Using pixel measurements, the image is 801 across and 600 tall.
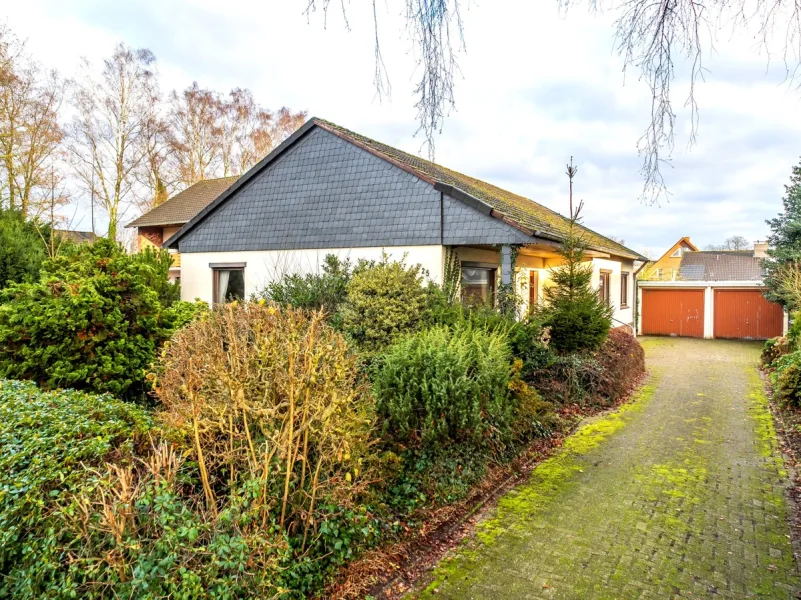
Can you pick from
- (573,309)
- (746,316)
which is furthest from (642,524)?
(746,316)

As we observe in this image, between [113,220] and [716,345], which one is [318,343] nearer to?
[716,345]

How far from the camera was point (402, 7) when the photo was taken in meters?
2.79

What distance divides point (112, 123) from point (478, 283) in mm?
18421

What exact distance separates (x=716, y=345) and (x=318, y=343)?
19945mm

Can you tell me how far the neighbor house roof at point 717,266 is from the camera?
33.0m

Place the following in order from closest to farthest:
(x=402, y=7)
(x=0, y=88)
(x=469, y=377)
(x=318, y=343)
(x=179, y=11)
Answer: (x=402, y=7)
(x=179, y=11)
(x=318, y=343)
(x=469, y=377)
(x=0, y=88)

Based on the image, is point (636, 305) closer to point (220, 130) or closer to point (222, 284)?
point (222, 284)

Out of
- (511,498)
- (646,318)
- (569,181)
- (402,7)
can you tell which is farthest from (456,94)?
(646,318)

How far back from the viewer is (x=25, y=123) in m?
17.1

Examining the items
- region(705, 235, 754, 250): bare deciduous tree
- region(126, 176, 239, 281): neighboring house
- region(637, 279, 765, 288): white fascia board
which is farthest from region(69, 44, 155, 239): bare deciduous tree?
region(705, 235, 754, 250): bare deciduous tree

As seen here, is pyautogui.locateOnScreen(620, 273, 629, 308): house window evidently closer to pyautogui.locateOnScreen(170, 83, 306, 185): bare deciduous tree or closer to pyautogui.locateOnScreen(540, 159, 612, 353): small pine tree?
pyautogui.locateOnScreen(540, 159, 612, 353): small pine tree

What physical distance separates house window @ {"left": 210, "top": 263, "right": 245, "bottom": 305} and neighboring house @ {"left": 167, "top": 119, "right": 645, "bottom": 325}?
1.1 inches

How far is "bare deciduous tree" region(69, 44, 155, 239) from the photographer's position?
2025 cm

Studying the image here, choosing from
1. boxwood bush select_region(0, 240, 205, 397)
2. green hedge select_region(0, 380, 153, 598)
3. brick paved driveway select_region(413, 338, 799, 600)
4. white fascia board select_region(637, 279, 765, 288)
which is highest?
white fascia board select_region(637, 279, 765, 288)
